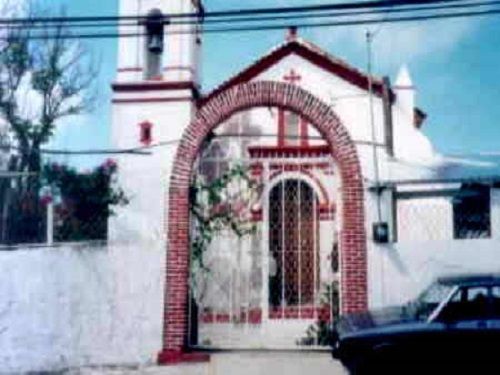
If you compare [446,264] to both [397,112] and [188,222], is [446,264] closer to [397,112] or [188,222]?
[188,222]

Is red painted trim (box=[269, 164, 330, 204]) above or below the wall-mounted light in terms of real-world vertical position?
above

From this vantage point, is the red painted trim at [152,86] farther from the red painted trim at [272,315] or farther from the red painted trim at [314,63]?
the red painted trim at [272,315]

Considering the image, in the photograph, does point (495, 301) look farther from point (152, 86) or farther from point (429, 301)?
point (152, 86)

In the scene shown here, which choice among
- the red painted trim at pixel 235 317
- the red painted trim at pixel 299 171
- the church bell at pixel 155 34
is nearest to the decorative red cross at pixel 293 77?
the church bell at pixel 155 34

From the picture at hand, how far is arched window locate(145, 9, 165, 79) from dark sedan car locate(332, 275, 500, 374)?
7.40 metres

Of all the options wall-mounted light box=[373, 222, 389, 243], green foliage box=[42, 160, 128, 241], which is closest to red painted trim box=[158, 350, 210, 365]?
wall-mounted light box=[373, 222, 389, 243]

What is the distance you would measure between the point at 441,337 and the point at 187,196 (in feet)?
14.1

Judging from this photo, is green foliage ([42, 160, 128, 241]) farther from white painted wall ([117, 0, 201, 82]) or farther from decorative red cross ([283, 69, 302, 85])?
decorative red cross ([283, 69, 302, 85])

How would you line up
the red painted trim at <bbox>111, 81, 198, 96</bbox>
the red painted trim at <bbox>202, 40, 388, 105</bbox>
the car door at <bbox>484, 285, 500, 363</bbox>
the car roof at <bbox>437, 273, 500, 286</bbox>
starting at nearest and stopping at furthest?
the car door at <bbox>484, 285, 500, 363</bbox>, the car roof at <bbox>437, 273, 500, 286</bbox>, the red painted trim at <bbox>111, 81, 198, 96</bbox>, the red painted trim at <bbox>202, 40, 388, 105</bbox>

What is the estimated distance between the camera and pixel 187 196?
10.6 meters

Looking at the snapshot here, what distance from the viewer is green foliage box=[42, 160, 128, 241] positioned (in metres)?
12.8

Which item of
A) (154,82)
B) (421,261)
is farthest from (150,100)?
(421,261)

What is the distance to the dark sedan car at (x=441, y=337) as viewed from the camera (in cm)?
810

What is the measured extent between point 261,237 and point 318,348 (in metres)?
2.27
